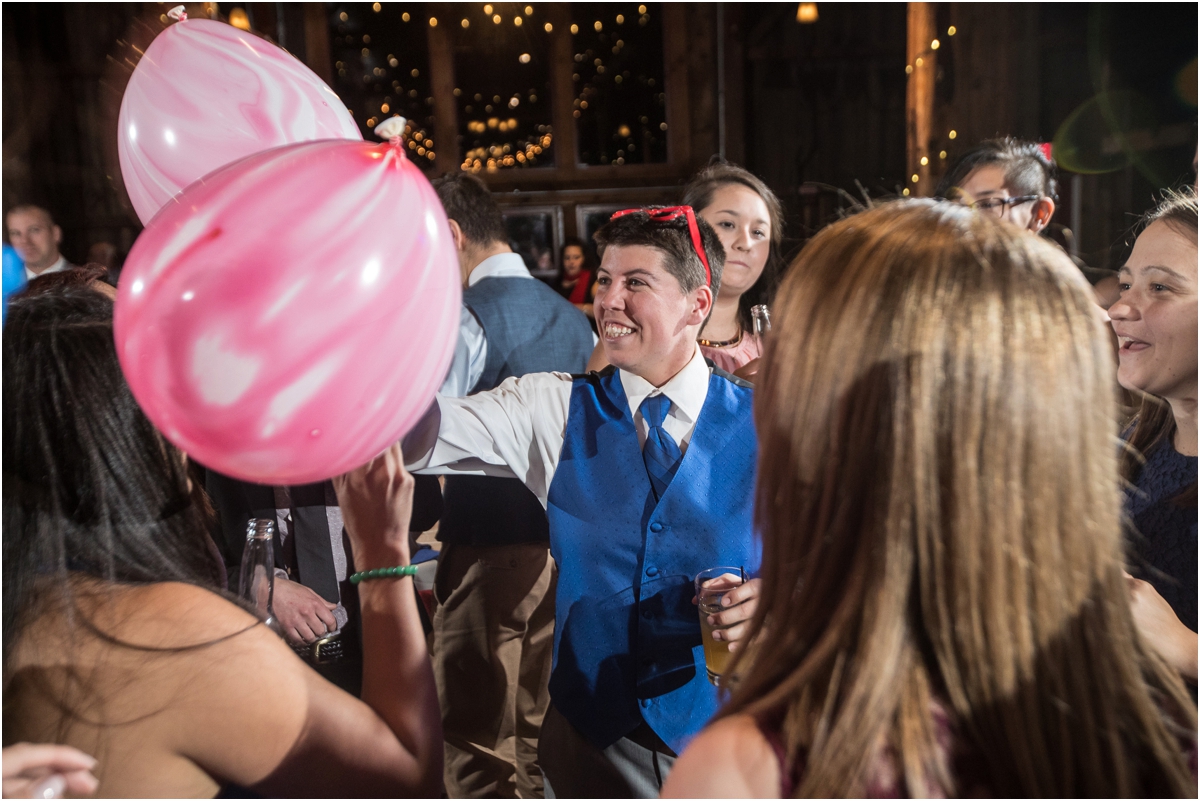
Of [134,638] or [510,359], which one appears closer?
[134,638]

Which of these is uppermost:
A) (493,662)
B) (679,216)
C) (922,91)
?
(922,91)

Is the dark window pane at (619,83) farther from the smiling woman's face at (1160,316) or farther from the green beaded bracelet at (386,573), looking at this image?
the green beaded bracelet at (386,573)

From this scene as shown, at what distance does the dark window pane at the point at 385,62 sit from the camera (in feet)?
19.4

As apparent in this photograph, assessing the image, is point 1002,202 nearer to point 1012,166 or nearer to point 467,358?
point 1012,166

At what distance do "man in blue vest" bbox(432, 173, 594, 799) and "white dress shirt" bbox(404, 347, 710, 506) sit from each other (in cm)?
68

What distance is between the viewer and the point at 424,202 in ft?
2.84

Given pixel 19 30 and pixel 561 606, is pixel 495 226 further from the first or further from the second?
pixel 19 30

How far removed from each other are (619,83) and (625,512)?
5.47m

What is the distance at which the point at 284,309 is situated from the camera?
741 mm

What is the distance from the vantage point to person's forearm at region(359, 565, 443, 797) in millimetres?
951

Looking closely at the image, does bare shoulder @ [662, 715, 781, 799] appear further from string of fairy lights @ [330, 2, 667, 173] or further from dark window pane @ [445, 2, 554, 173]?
dark window pane @ [445, 2, 554, 173]

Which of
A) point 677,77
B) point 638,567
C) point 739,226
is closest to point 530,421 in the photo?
point 638,567

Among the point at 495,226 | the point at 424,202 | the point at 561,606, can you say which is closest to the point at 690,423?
the point at 561,606

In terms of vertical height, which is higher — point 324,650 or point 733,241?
point 733,241
